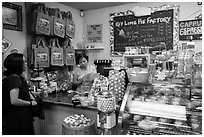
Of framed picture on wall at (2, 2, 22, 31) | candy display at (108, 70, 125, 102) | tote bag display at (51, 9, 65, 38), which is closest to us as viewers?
candy display at (108, 70, 125, 102)

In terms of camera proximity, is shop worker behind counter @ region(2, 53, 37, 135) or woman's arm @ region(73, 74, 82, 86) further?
woman's arm @ region(73, 74, 82, 86)

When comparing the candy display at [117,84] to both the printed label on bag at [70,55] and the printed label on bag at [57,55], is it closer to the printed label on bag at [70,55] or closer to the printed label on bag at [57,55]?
the printed label on bag at [57,55]

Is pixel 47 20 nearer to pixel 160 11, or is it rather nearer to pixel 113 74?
pixel 113 74

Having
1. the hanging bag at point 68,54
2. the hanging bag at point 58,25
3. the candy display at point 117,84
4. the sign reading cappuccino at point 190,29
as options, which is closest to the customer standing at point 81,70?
the hanging bag at point 68,54

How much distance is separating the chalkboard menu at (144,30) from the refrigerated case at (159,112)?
2215mm

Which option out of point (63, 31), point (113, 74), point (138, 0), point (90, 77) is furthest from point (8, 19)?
point (138, 0)

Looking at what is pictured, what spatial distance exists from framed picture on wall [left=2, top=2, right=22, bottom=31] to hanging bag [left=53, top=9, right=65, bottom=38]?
56 centimetres

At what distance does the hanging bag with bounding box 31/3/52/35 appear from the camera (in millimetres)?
2984

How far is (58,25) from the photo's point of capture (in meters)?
3.32

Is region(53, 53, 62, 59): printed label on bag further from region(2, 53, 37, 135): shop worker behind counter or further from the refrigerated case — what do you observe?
the refrigerated case

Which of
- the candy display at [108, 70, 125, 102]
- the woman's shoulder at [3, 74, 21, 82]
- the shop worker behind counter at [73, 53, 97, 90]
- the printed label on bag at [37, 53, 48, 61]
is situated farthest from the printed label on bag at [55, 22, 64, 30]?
the candy display at [108, 70, 125, 102]

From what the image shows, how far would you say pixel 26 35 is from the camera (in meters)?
3.13

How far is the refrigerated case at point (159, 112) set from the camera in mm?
1565

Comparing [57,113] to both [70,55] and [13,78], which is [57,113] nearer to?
A: [13,78]
